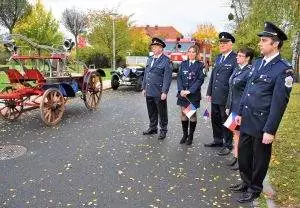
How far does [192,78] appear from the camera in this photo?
7.93 m

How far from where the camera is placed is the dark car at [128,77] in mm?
18484

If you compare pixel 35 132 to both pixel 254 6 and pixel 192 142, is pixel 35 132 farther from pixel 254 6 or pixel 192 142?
pixel 254 6

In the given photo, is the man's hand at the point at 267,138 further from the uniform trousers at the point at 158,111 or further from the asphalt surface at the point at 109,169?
the uniform trousers at the point at 158,111

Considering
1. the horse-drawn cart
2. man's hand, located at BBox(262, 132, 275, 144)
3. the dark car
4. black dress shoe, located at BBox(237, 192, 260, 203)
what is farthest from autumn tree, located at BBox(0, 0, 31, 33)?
man's hand, located at BBox(262, 132, 275, 144)

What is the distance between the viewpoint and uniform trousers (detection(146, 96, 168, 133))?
883 centimetres

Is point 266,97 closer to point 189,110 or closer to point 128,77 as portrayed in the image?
point 189,110

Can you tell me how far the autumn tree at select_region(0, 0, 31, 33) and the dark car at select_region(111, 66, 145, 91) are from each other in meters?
29.9

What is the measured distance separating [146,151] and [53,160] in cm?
161

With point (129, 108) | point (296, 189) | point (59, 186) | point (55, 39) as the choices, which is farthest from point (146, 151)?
point (55, 39)

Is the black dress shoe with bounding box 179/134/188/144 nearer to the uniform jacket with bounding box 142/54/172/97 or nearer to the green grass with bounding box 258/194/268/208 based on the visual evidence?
the uniform jacket with bounding box 142/54/172/97

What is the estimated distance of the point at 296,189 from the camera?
18.6 feet

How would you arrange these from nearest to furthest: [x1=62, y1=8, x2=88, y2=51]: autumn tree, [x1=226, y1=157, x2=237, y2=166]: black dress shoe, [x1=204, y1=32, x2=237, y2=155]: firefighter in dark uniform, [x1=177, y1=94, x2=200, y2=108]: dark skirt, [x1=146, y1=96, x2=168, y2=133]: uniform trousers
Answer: [x1=226, y1=157, x2=237, y2=166]: black dress shoe, [x1=204, y1=32, x2=237, y2=155]: firefighter in dark uniform, [x1=177, y1=94, x2=200, y2=108]: dark skirt, [x1=146, y1=96, x2=168, y2=133]: uniform trousers, [x1=62, y1=8, x2=88, y2=51]: autumn tree

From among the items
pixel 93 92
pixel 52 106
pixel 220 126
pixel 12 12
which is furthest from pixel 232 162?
pixel 12 12

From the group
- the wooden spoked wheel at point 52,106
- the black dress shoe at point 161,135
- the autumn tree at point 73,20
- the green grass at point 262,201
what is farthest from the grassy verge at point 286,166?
the autumn tree at point 73,20
